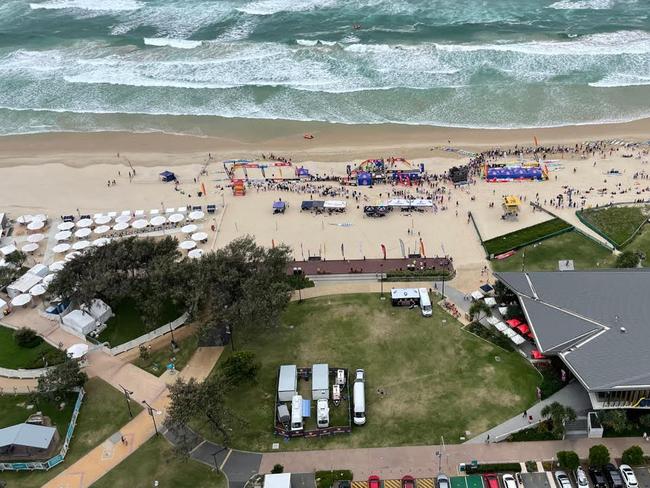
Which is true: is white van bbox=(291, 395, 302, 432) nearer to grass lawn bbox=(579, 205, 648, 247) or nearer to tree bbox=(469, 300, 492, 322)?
tree bbox=(469, 300, 492, 322)

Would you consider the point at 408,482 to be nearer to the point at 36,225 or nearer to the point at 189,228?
the point at 189,228

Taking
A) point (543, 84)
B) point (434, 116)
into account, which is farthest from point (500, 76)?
point (434, 116)

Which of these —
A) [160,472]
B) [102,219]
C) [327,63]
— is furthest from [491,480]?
[327,63]

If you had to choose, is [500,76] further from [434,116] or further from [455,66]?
[434,116]

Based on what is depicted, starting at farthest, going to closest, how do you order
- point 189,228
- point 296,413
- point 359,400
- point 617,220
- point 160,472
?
1. point 189,228
2. point 617,220
3. point 359,400
4. point 296,413
5. point 160,472

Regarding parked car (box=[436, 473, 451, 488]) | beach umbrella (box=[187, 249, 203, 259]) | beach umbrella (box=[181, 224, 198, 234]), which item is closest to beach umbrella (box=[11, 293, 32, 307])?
beach umbrella (box=[187, 249, 203, 259])

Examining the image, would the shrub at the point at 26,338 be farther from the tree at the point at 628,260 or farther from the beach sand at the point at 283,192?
the tree at the point at 628,260
